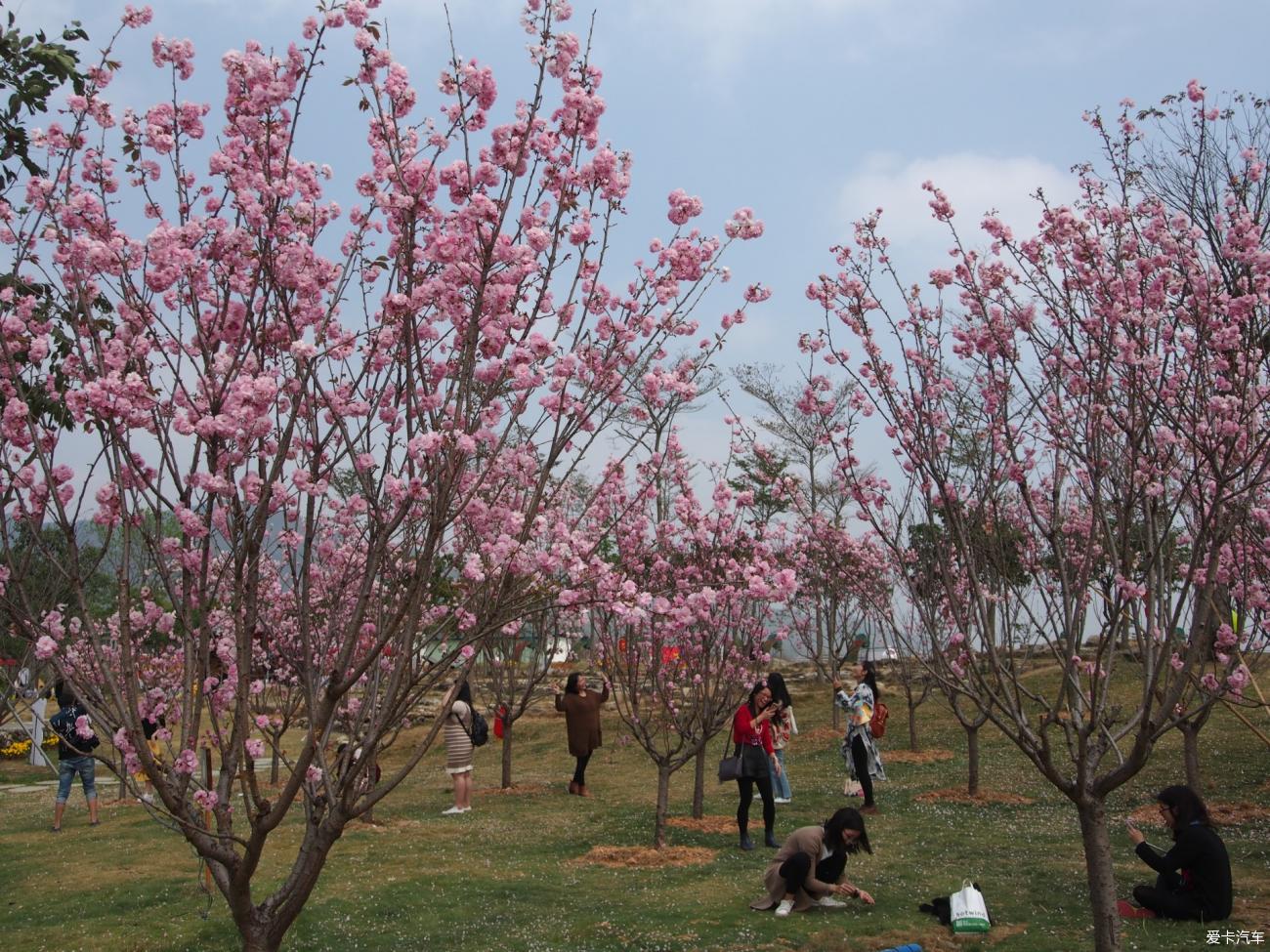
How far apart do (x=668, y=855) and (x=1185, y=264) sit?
626 centimetres

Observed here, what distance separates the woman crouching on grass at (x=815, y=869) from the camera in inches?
270

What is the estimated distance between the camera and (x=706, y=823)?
10375 millimetres

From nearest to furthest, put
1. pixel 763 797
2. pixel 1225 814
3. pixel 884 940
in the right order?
pixel 884 940, pixel 763 797, pixel 1225 814

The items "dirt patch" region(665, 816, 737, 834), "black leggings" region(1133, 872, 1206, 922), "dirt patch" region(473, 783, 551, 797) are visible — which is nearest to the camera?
"black leggings" region(1133, 872, 1206, 922)

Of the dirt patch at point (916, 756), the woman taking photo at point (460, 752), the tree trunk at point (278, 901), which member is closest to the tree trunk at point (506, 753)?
the woman taking photo at point (460, 752)

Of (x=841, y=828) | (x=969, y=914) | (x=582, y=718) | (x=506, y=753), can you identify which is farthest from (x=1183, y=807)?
(x=506, y=753)

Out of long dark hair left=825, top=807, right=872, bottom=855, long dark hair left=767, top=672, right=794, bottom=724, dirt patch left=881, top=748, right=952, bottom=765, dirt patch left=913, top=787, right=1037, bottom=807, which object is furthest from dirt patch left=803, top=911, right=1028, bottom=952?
dirt patch left=881, top=748, right=952, bottom=765

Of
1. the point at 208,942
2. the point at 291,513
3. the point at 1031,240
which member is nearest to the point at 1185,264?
the point at 1031,240

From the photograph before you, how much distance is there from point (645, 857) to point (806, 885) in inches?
87.0

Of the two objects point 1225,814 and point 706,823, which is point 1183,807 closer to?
point 1225,814

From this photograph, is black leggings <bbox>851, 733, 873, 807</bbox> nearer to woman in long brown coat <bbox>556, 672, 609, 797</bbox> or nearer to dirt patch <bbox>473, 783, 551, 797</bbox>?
woman in long brown coat <bbox>556, 672, 609, 797</bbox>

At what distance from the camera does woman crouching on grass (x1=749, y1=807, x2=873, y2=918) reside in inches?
270

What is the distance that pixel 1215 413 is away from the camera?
197 inches

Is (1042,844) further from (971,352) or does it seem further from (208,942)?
(208,942)
